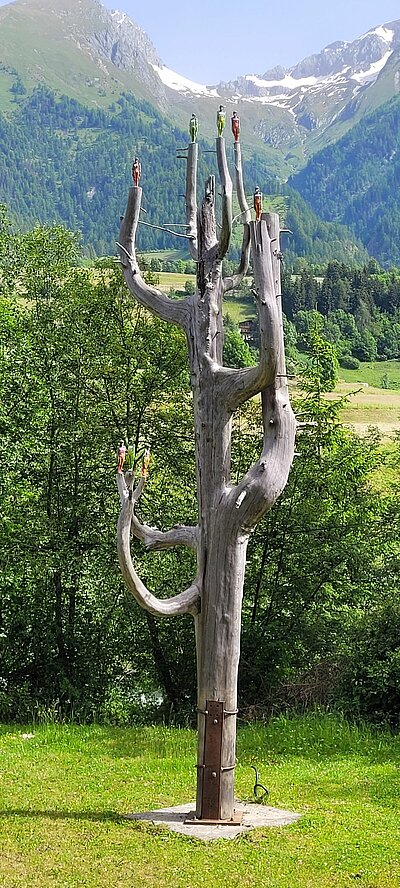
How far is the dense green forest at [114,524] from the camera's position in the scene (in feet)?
59.1

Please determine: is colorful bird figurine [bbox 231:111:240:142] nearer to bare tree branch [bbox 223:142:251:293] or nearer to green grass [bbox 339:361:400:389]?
bare tree branch [bbox 223:142:251:293]

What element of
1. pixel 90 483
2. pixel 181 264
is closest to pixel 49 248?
pixel 90 483

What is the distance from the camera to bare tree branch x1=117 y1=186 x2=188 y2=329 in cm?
1025

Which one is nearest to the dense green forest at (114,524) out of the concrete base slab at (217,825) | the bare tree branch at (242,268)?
the concrete base slab at (217,825)

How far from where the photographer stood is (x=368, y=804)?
10367 millimetres

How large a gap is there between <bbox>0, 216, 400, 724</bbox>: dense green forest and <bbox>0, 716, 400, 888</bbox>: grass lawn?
123 inches

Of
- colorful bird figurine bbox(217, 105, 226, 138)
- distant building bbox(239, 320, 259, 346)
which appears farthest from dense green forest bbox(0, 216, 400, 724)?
colorful bird figurine bbox(217, 105, 226, 138)

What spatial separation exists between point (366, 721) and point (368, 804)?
4.52 meters

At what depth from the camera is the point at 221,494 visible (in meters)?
9.49

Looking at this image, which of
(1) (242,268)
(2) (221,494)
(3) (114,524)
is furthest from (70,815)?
(3) (114,524)

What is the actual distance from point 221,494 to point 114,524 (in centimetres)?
923

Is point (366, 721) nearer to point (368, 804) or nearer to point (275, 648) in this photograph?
point (275, 648)

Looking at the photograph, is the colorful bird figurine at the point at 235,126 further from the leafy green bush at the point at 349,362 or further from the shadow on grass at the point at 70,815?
the leafy green bush at the point at 349,362

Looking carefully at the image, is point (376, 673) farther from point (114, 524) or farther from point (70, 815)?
point (70, 815)
